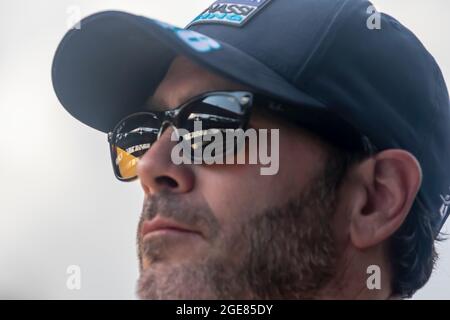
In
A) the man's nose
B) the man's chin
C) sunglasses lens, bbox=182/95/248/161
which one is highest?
sunglasses lens, bbox=182/95/248/161

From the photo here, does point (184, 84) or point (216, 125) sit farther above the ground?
point (184, 84)

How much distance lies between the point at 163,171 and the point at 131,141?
0.91ft

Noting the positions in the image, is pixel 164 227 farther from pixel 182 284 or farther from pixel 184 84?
pixel 184 84

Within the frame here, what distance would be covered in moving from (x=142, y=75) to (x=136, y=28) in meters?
0.18

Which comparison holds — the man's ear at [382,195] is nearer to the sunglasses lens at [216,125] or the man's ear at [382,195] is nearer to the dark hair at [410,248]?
the dark hair at [410,248]

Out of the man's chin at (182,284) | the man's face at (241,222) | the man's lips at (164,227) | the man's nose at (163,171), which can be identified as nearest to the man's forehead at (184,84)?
the man's face at (241,222)

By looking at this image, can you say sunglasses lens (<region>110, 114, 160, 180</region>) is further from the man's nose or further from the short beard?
the short beard

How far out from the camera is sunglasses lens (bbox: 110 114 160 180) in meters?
1.87

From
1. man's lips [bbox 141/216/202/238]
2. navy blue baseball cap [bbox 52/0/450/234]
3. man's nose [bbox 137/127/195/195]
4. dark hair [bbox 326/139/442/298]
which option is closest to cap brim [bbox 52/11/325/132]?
navy blue baseball cap [bbox 52/0/450/234]

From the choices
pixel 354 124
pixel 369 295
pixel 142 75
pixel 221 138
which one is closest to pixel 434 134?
pixel 354 124

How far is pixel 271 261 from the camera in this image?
167cm

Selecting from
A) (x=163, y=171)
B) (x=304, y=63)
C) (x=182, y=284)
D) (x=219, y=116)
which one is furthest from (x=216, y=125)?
(x=182, y=284)

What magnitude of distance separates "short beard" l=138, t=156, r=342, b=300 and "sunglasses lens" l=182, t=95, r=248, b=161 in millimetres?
188

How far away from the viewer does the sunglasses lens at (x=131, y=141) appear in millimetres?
1871
